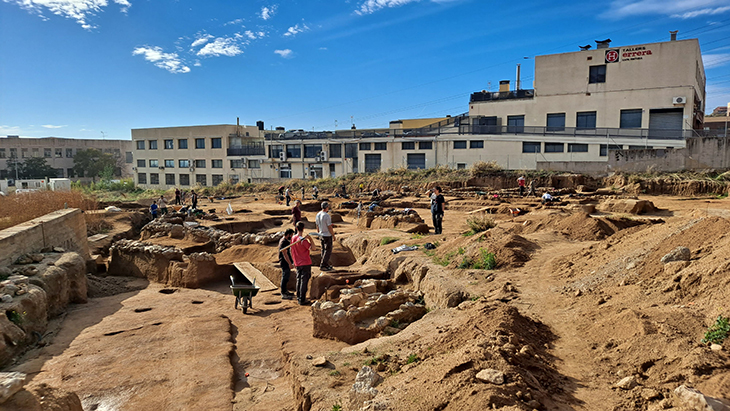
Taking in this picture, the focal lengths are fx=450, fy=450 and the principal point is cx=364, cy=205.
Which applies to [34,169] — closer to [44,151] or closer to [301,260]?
[44,151]

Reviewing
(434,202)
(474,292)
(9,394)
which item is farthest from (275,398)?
(434,202)

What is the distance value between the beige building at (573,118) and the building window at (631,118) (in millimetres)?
63

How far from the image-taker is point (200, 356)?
6.65 meters

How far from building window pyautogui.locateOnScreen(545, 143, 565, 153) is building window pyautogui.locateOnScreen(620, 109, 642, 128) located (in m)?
4.89

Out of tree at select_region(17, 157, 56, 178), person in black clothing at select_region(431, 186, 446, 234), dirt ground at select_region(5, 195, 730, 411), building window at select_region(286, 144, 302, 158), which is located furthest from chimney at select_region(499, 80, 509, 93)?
tree at select_region(17, 157, 56, 178)

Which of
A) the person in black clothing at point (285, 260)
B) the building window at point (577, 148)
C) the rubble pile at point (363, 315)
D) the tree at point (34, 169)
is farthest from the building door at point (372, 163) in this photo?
the tree at point (34, 169)

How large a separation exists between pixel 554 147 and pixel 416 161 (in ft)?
37.4

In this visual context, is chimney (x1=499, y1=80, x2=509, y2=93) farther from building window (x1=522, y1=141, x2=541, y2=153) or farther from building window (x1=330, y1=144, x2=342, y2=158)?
building window (x1=330, y1=144, x2=342, y2=158)

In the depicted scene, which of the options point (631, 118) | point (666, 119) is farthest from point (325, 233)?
point (666, 119)

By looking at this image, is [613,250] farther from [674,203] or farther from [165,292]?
[674,203]

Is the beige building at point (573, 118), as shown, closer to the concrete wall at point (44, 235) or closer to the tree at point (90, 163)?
the concrete wall at point (44, 235)

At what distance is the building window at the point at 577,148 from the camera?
32.4 m

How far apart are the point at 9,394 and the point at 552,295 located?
6419 millimetres

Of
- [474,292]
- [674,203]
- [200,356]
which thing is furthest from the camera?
[674,203]
